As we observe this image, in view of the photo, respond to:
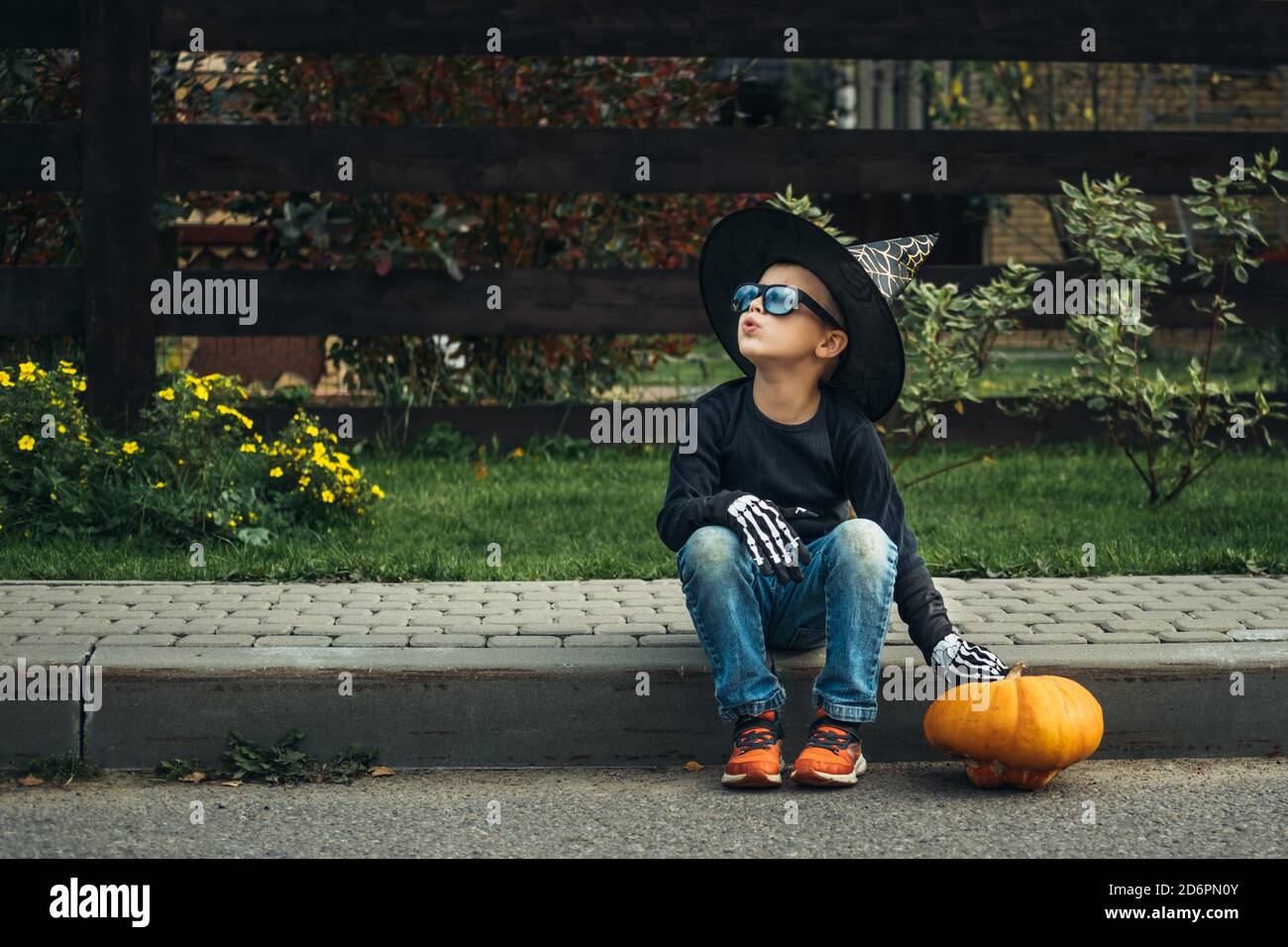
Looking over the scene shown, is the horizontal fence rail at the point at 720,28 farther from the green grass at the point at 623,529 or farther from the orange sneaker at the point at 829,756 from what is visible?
the orange sneaker at the point at 829,756

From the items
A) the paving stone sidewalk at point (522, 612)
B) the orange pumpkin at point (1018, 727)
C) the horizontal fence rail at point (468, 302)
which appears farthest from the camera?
the horizontal fence rail at point (468, 302)

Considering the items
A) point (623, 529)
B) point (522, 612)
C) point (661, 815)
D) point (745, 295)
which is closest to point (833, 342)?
point (745, 295)

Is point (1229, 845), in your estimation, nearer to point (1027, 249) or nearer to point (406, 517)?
point (406, 517)

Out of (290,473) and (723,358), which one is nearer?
(290,473)

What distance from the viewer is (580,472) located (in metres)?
7.71

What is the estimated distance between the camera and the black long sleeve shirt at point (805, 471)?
4.61 meters

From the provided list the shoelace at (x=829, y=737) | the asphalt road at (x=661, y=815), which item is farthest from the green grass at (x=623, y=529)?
the shoelace at (x=829, y=737)

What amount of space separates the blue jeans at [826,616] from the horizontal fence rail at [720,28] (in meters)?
3.93

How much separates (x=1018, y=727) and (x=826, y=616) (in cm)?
56

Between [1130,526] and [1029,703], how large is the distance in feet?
8.26

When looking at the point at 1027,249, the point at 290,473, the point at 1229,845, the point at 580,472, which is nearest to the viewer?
the point at 1229,845

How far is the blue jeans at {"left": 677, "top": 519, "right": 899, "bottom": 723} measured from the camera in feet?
14.4
